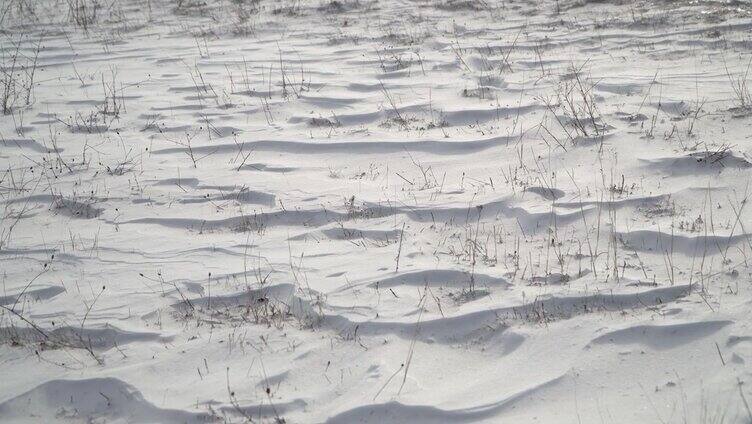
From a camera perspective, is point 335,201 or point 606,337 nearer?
point 606,337

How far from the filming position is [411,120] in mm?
5461

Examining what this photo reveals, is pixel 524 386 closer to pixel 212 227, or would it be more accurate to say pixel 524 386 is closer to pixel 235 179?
pixel 212 227

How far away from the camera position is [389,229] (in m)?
4.04

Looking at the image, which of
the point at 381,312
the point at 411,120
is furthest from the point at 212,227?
the point at 411,120

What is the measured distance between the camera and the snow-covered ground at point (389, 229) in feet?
9.39

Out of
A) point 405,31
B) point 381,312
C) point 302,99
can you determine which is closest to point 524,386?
point 381,312

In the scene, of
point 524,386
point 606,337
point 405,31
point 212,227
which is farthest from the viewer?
point 405,31

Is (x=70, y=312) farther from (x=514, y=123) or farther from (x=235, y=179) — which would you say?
(x=514, y=123)

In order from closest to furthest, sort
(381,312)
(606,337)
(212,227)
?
(606,337), (381,312), (212,227)

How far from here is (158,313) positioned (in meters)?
3.44

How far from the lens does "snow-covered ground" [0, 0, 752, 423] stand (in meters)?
2.86

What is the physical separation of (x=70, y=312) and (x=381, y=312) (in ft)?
4.76

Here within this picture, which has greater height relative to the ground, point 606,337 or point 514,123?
point 514,123

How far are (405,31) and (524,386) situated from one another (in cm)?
549
